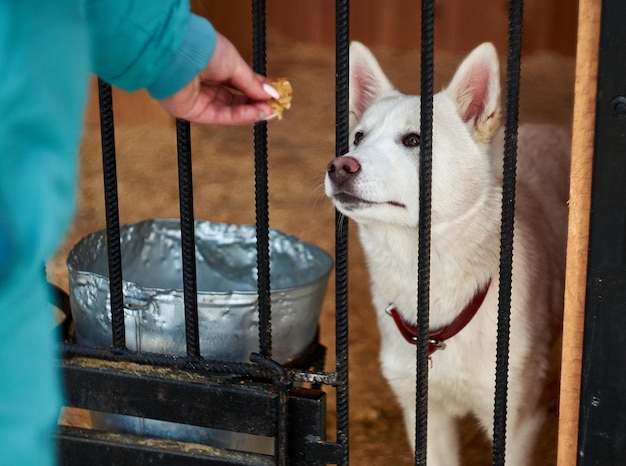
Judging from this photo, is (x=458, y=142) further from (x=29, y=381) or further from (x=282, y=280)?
(x=29, y=381)

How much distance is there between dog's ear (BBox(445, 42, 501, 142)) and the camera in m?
2.10

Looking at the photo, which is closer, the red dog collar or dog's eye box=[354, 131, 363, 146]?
the red dog collar

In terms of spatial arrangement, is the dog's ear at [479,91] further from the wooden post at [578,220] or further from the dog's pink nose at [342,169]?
the wooden post at [578,220]

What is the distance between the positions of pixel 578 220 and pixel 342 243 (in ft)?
1.52

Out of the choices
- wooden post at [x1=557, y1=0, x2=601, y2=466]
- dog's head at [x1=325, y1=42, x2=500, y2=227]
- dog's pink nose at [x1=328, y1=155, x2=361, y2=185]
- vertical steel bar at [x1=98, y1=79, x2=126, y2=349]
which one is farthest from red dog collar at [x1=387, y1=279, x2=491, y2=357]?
vertical steel bar at [x1=98, y1=79, x2=126, y2=349]

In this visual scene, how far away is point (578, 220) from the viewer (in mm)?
1514

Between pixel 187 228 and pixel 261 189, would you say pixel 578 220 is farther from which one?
pixel 187 228

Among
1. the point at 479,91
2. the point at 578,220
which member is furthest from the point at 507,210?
the point at 479,91

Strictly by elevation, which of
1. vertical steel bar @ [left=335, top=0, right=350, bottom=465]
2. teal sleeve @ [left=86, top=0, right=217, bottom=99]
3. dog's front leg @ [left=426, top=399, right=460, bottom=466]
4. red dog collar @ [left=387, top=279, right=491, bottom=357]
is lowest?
dog's front leg @ [left=426, top=399, right=460, bottom=466]

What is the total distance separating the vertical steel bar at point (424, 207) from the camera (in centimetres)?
154

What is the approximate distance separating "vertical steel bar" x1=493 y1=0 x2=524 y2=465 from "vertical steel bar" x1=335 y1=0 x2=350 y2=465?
309 mm

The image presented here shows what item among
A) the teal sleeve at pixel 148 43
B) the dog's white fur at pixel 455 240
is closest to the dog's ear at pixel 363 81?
the dog's white fur at pixel 455 240

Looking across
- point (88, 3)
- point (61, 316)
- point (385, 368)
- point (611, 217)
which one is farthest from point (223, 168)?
point (88, 3)

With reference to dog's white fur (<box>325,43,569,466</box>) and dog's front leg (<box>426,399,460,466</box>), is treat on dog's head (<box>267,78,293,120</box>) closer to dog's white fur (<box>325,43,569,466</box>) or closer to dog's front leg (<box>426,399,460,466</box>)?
dog's white fur (<box>325,43,569,466</box>)
